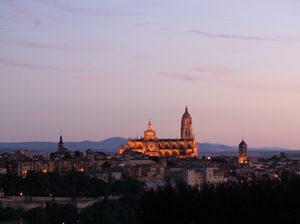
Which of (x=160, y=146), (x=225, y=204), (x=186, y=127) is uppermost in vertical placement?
(x=186, y=127)

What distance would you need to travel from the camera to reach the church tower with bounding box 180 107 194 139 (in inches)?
4616

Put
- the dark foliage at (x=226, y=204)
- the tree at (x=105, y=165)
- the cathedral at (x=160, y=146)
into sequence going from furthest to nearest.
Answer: the cathedral at (x=160, y=146) → the tree at (x=105, y=165) → the dark foliage at (x=226, y=204)

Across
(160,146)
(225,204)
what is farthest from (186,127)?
(225,204)

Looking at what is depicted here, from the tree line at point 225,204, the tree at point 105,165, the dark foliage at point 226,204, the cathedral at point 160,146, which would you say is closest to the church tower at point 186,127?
the cathedral at point 160,146

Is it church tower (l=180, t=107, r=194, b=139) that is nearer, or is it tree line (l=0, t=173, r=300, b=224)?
tree line (l=0, t=173, r=300, b=224)

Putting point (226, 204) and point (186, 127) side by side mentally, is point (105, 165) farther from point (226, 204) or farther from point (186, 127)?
point (226, 204)

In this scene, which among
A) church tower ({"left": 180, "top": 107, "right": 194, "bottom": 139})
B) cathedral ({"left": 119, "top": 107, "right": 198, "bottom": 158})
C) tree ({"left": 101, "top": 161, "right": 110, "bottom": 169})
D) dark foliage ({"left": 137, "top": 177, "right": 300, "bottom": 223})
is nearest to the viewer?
dark foliage ({"left": 137, "top": 177, "right": 300, "bottom": 223})

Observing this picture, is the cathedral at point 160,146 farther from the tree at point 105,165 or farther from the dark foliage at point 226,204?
the dark foliage at point 226,204

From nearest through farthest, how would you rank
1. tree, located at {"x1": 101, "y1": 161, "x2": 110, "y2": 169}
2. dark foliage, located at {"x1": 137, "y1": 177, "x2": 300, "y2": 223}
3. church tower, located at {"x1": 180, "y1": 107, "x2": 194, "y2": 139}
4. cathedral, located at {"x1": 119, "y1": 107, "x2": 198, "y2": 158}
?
dark foliage, located at {"x1": 137, "y1": 177, "x2": 300, "y2": 223}
tree, located at {"x1": 101, "y1": 161, "x2": 110, "y2": 169}
cathedral, located at {"x1": 119, "y1": 107, "x2": 198, "y2": 158}
church tower, located at {"x1": 180, "y1": 107, "x2": 194, "y2": 139}

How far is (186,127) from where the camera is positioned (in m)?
118

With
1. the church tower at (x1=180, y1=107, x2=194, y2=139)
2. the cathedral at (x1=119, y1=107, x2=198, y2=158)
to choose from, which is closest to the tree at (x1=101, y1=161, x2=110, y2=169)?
the cathedral at (x1=119, y1=107, x2=198, y2=158)

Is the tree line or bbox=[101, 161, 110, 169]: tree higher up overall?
bbox=[101, 161, 110, 169]: tree

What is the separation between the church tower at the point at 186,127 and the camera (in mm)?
117250

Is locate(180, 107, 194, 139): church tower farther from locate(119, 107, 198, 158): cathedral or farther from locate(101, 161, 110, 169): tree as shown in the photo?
locate(101, 161, 110, 169): tree
